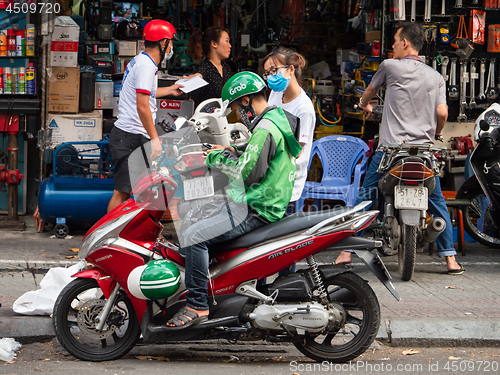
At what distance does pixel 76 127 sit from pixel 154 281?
4.65m

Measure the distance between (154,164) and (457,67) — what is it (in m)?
5.37

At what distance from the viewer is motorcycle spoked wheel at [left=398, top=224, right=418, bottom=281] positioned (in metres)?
5.95

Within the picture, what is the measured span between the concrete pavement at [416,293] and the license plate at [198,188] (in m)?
1.60

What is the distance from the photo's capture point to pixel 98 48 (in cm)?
871

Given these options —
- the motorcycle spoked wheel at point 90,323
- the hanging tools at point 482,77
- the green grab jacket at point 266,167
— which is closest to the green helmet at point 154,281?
the motorcycle spoked wheel at point 90,323

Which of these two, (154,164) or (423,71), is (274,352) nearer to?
(154,164)

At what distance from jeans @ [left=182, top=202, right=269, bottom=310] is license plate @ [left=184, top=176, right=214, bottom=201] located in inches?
6.4

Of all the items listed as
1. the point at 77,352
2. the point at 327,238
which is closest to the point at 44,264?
the point at 77,352

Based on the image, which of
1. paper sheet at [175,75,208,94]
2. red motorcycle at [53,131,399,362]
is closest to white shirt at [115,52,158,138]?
paper sheet at [175,75,208,94]

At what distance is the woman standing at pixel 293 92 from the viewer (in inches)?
194

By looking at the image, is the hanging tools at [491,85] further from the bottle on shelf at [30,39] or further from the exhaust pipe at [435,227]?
the bottle on shelf at [30,39]

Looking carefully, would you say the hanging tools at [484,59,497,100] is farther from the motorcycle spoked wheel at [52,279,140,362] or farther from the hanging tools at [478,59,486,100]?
the motorcycle spoked wheel at [52,279,140,362]

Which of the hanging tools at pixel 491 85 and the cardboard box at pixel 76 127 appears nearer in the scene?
the cardboard box at pixel 76 127

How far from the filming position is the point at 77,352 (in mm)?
4301
